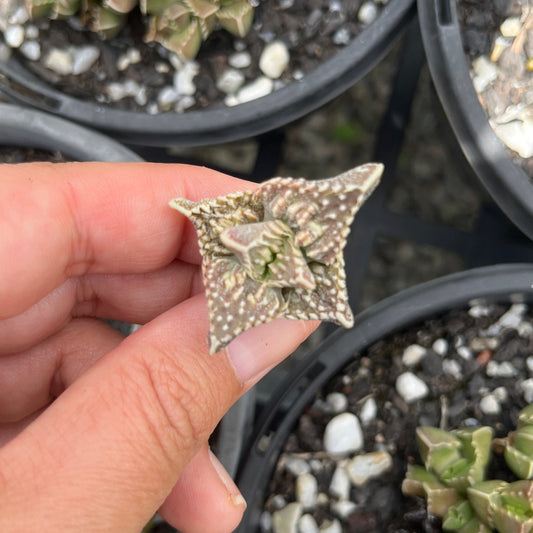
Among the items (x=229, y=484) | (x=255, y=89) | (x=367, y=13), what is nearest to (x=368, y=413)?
(x=229, y=484)

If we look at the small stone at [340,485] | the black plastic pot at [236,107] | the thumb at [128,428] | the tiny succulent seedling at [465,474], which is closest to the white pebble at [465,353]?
the tiny succulent seedling at [465,474]

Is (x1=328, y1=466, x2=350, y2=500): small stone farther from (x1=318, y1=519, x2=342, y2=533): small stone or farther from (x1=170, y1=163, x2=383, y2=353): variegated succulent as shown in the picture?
(x1=170, y1=163, x2=383, y2=353): variegated succulent

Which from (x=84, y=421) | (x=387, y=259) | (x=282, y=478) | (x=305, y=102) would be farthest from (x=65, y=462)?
(x=387, y=259)

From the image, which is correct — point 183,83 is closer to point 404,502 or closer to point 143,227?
point 143,227

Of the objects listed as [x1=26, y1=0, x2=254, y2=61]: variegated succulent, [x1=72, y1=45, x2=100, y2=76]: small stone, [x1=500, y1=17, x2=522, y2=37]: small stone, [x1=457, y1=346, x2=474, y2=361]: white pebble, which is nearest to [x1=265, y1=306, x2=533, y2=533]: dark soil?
[x1=457, y1=346, x2=474, y2=361]: white pebble

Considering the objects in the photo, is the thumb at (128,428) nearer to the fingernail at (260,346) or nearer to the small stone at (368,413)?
the fingernail at (260,346)

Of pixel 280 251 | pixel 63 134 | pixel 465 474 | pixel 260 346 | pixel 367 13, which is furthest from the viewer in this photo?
pixel 367 13

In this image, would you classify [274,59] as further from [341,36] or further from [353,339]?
[353,339]

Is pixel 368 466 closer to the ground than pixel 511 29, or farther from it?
closer to the ground
